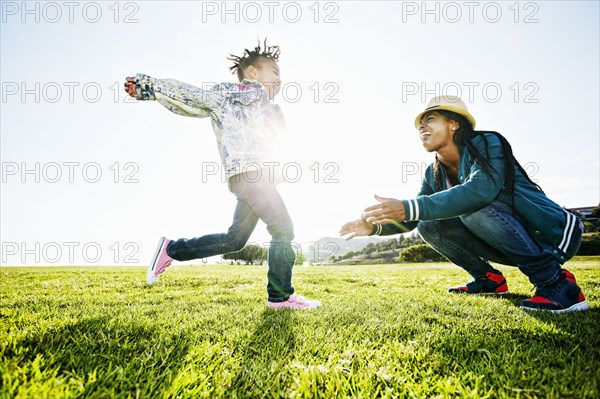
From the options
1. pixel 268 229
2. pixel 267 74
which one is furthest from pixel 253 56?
pixel 268 229

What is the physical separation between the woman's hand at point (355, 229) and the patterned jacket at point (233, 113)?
1.10 meters

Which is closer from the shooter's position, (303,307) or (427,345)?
(427,345)

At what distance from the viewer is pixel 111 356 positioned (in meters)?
1.63

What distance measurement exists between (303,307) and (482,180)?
2168 millimetres

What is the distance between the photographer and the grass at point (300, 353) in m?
1.36

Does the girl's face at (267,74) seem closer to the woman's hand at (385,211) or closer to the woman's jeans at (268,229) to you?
the woman's jeans at (268,229)

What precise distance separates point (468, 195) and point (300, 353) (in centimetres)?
209


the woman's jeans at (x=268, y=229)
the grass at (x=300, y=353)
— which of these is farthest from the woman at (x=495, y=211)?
the woman's jeans at (x=268, y=229)

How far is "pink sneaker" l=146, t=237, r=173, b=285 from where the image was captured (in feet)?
12.7

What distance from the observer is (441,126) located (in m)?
3.67

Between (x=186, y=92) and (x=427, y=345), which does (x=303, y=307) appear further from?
(x=186, y=92)

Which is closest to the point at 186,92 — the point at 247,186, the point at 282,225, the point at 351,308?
the point at 247,186

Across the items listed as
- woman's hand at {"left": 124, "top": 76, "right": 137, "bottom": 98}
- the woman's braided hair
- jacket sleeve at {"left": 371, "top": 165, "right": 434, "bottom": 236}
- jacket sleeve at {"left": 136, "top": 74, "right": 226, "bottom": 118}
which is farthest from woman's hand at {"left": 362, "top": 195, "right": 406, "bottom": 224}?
woman's hand at {"left": 124, "top": 76, "right": 137, "bottom": 98}

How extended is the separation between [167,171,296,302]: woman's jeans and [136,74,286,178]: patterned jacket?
205 millimetres
